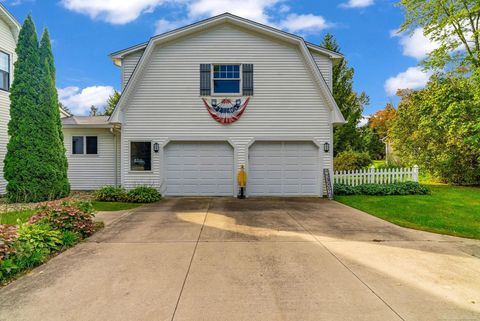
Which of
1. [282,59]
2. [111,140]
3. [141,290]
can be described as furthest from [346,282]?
[111,140]

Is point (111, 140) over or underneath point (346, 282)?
over

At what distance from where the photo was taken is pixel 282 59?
11172 millimetres

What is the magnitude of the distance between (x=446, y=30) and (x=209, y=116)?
12455 mm

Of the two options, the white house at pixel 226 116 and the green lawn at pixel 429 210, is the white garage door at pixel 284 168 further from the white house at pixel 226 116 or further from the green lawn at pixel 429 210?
the green lawn at pixel 429 210

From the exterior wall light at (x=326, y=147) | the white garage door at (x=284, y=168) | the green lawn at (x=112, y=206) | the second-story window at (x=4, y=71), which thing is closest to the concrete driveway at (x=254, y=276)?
the green lawn at (x=112, y=206)

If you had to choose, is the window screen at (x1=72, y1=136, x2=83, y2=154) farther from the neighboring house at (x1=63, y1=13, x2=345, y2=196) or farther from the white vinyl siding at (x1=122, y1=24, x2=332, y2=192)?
the white vinyl siding at (x1=122, y1=24, x2=332, y2=192)

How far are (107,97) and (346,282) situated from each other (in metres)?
39.9

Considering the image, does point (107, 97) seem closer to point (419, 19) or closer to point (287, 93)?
point (287, 93)

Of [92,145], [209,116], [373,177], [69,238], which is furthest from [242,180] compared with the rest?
[92,145]

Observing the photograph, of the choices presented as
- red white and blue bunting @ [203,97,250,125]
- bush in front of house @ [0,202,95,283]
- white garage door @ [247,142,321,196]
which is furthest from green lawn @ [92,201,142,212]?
white garage door @ [247,142,321,196]

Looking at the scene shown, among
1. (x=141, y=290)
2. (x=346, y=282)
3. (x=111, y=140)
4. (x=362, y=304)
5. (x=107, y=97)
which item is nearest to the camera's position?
(x=362, y=304)

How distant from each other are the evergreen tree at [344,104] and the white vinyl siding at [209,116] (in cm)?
1134

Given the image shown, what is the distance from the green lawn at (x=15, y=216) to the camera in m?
6.48

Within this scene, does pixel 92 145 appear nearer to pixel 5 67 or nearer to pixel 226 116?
pixel 5 67
